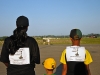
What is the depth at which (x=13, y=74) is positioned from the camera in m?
3.22

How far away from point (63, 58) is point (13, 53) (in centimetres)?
88

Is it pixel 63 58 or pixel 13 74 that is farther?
pixel 63 58

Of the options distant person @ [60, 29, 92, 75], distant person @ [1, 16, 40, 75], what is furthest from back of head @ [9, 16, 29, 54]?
distant person @ [60, 29, 92, 75]

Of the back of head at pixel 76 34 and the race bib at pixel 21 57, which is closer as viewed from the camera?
the race bib at pixel 21 57

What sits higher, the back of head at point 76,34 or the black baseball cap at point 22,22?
the black baseball cap at point 22,22

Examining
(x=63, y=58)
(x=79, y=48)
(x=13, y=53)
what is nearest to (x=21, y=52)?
(x=13, y=53)

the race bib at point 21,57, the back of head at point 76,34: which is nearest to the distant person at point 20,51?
the race bib at point 21,57

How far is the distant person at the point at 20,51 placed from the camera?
10.4 ft

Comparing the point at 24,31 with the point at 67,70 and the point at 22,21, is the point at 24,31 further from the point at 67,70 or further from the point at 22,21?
the point at 67,70

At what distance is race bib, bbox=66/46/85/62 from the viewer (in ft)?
11.3

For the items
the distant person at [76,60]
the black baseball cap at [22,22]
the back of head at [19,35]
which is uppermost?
the black baseball cap at [22,22]

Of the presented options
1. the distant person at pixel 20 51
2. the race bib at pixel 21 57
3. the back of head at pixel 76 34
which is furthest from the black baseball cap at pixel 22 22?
the back of head at pixel 76 34

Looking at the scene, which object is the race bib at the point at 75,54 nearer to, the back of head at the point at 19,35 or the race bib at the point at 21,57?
the race bib at the point at 21,57

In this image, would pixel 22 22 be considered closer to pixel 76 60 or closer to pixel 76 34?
pixel 76 34
